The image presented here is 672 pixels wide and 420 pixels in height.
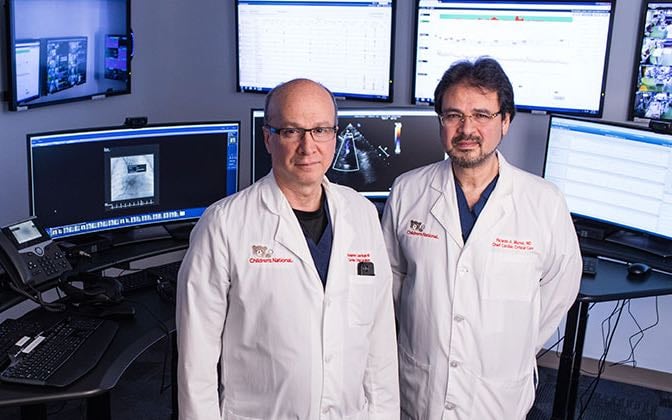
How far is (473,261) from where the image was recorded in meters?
2.02

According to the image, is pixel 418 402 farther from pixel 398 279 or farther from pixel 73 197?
pixel 73 197

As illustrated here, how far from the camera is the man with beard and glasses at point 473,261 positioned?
1996 millimetres

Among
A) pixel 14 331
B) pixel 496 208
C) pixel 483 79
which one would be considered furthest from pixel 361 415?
pixel 14 331

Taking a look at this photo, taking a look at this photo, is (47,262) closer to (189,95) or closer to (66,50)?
(66,50)

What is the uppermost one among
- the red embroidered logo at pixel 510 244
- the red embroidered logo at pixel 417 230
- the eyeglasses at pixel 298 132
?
the eyeglasses at pixel 298 132

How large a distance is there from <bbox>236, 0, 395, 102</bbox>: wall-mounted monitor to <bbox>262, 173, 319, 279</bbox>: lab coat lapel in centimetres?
196

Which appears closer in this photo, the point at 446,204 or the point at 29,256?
the point at 446,204

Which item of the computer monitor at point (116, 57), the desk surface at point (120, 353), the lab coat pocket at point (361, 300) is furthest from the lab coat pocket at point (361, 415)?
the computer monitor at point (116, 57)

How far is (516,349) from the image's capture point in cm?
206

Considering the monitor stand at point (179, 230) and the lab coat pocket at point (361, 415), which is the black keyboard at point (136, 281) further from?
the lab coat pocket at point (361, 415)

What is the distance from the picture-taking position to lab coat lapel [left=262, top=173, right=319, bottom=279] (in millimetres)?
1707

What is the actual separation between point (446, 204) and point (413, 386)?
0.49m

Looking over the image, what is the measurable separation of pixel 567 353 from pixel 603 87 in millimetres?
1121

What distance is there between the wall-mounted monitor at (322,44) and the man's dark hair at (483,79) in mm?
1571
